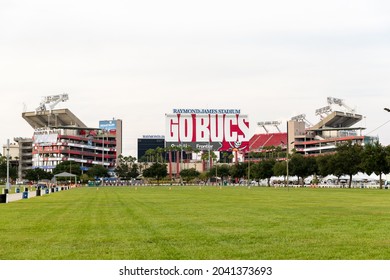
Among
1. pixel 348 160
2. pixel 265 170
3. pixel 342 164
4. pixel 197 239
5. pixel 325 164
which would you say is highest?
pixel 348 160

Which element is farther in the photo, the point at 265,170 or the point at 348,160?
the point at 265,170

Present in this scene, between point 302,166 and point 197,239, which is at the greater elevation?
point 302,166

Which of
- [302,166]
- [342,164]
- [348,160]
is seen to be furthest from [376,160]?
[302,166]

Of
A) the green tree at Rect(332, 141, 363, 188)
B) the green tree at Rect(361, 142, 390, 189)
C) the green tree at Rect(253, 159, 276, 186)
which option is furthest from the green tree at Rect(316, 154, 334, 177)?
the green tree at Rect(253, 159, 276, 186)

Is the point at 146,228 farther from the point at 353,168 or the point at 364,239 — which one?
the point at 353,168

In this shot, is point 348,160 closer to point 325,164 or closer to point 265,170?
point 325,164

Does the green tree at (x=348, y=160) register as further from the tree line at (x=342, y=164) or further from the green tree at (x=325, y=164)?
the green tree at (x=325, y=164)

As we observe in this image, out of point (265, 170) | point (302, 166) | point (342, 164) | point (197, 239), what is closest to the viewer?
point (197, 239)

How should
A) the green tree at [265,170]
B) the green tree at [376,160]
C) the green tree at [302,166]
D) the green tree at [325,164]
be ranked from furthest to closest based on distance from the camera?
the green tree at [265,170], the green tree at [302,166], the green tree at [325,164], the green tree at [376,160]

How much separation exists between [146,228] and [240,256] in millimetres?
9050

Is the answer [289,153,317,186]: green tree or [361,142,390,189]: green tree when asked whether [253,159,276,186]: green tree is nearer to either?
[289,153,317,186]: green tree

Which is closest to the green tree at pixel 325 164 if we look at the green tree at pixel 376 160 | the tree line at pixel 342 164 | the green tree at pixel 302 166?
the tree line at pixel 342 164
